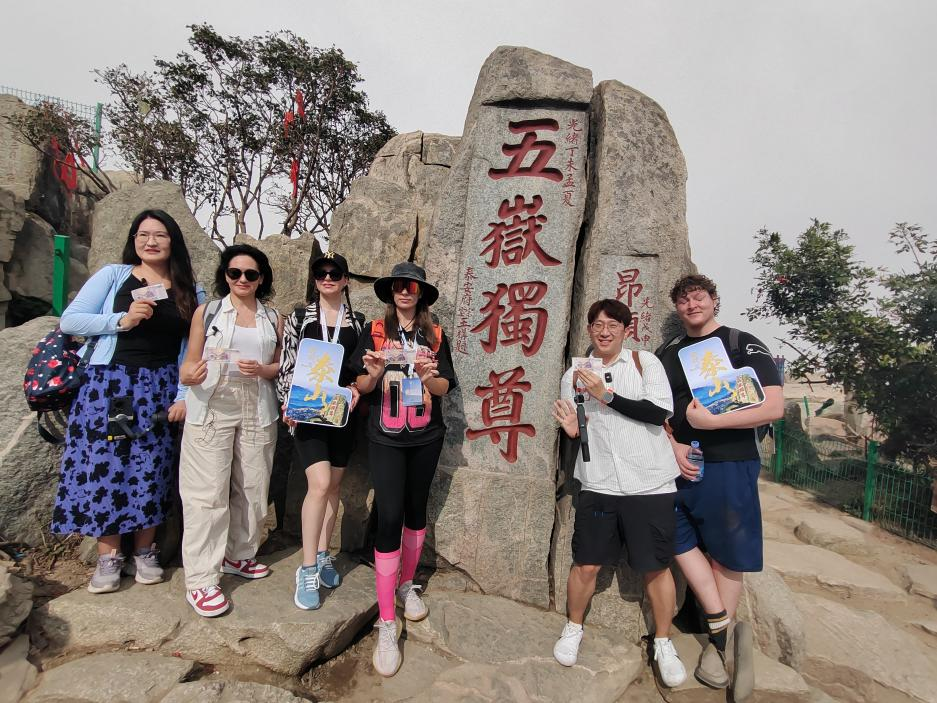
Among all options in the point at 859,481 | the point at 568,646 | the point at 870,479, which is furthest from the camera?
the point at 859,481

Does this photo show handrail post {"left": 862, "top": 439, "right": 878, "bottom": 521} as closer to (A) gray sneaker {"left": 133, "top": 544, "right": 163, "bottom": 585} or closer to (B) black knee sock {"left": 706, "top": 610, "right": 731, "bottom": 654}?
(B) black knee sock {"left": 706, "top": 610, "right": 731, "bottom": 654}

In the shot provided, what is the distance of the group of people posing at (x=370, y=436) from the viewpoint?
2.92 metres

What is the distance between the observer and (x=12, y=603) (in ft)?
8.89

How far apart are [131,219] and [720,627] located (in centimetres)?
666

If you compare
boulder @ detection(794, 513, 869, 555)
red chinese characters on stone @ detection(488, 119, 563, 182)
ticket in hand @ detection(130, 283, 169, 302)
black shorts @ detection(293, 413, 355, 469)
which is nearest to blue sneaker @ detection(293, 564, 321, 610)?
black shorts @ detection(293, 413, 355, 469)

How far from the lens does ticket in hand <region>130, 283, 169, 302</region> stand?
2916 mm

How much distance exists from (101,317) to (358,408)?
A: 1663mm

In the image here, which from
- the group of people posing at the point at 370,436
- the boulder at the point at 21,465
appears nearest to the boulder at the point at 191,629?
the group of people posing at the point at 370,436

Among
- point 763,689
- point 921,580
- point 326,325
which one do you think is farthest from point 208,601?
point 921,580

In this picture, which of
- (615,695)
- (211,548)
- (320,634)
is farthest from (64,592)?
(615,695)

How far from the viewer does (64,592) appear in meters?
3.29

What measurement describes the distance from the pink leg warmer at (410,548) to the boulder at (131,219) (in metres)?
3.65

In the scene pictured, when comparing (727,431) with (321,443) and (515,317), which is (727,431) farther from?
(321,443)

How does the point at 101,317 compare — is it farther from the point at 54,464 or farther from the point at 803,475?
the point at 803,475
